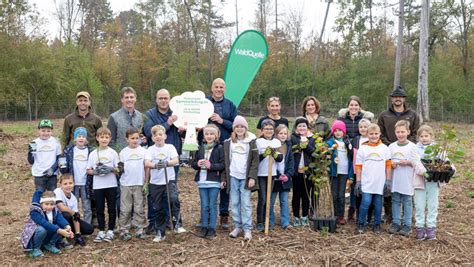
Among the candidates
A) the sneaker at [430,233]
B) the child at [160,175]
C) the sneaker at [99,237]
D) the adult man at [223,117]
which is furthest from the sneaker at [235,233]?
the sneaker at [430,233]

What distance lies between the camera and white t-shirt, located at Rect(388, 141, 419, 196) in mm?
5238

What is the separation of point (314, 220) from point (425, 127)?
190 cm

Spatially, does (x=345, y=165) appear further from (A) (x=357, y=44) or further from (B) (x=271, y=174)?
(A) (x=357, y=44)

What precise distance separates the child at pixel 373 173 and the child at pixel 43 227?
3.65 meters

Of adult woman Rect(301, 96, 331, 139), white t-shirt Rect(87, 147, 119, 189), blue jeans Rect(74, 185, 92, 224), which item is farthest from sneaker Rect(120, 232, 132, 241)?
adult woman Rect(301, 96, 331, 139)

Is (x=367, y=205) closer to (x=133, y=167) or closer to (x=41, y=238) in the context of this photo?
(x=133, y=167)

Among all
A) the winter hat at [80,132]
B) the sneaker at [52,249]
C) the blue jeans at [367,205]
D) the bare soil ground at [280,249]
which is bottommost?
the bare soil ground at [280,249]

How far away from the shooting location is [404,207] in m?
5.33

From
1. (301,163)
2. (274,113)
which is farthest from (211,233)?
(274,113)

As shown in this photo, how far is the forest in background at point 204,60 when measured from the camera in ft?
94.2

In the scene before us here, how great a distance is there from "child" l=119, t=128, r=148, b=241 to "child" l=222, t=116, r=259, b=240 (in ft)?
3.51

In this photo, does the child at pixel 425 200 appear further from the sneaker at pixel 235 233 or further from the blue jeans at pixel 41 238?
the blue jeans at pixel 41 238

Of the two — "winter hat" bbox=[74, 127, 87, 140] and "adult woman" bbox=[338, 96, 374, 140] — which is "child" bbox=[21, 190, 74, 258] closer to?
"winter hat" bbox=[74, 127, 87, 140]

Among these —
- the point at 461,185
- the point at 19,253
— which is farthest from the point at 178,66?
the point at 19,253
